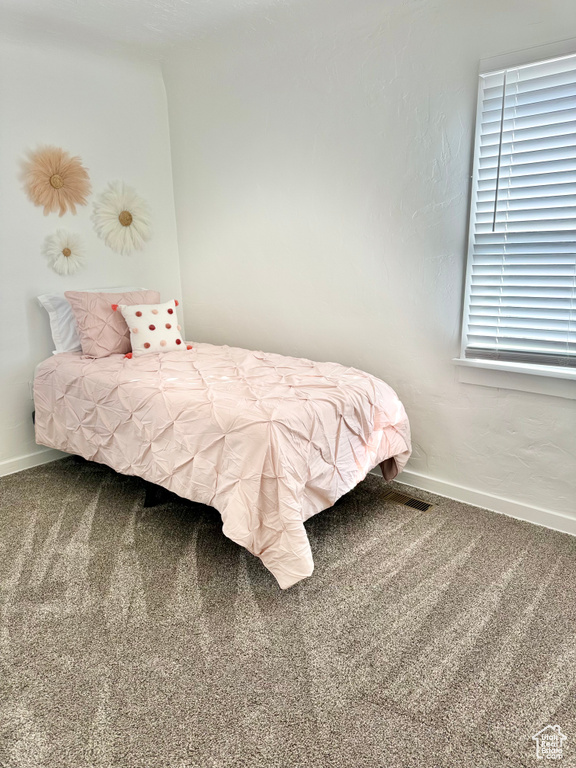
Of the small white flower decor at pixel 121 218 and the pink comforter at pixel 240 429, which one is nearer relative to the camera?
the pink comforter at pixel 240 429

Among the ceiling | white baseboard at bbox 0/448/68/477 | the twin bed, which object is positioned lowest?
white baseboard at bbox 0/448/68/477

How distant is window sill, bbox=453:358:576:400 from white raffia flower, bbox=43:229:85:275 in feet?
8.11

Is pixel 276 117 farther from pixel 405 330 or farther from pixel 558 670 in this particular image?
pixel 558 670

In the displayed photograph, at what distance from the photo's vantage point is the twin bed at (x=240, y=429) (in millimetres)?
2047

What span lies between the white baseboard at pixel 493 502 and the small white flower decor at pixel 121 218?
2458mm

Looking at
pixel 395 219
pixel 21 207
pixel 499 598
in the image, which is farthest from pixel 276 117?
pixel 499 598

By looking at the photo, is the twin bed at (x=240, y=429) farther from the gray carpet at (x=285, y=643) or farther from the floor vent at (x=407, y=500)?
the gray carpet at (x=285, y=643)

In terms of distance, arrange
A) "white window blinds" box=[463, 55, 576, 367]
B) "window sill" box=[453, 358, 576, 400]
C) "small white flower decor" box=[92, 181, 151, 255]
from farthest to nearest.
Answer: "small white flower decor" box=[92, 181, 151, 255]
"window sill" box=[453, 358, 576, 400]
"white window blinds" box=[463, 55, 576, 367]

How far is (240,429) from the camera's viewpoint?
2.13m

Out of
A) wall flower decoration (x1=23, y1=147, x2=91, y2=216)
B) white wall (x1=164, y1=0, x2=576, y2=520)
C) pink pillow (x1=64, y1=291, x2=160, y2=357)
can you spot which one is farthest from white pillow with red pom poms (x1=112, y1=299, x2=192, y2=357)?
wall flower decoration (x1=23, y1=147, x2=91, y2=216)

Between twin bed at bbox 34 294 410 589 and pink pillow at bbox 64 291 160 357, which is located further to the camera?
pink pillow at bbox 64 291 160 357

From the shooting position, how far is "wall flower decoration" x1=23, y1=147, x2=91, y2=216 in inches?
126

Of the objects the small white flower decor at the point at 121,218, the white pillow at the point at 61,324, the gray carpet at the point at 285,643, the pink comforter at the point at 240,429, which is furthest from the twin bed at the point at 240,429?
the small white flower decor at the point at 121,218

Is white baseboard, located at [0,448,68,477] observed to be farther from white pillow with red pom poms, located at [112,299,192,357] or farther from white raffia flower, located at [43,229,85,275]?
white raffia flower, located at [43,229,85,275]
